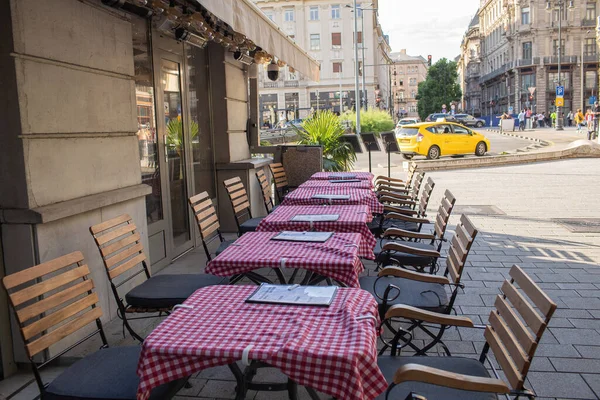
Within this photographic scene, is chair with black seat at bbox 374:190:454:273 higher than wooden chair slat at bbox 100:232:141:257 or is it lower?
lower

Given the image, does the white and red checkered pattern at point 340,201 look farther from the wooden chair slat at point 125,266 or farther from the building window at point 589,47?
the building window at point 589,47

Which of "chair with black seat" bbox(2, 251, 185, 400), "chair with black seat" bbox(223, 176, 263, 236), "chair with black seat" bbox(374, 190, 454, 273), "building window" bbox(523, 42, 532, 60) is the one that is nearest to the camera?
"chair with black seat" bbox(2, 251, 185, 400)

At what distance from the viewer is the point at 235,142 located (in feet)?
30.3

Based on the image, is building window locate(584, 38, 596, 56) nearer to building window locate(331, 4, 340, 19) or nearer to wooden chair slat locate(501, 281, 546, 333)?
building window locate(331, 4, 340, 19)

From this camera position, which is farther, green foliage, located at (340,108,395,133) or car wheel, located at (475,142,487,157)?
green foliage, located at (340,108,395,133)

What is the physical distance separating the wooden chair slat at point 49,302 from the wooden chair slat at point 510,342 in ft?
7.32

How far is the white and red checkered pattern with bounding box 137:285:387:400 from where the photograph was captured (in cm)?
225

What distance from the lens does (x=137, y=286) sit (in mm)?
4273

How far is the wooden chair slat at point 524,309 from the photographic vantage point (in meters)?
2.43

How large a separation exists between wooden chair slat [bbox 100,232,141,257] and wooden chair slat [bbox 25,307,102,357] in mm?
647

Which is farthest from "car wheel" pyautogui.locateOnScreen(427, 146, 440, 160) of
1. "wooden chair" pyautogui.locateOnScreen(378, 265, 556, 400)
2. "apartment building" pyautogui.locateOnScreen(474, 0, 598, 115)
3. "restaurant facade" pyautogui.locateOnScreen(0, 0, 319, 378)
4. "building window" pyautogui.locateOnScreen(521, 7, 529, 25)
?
"building window" pyautogui.locateOnScreen(521, 7, 529, 25)

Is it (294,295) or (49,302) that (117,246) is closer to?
(49,302)

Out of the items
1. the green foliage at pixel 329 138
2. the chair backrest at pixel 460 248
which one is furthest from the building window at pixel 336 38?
the chair backrest at pixel 460 248

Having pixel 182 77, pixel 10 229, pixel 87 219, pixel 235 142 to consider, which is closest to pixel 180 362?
pixel 10 229
